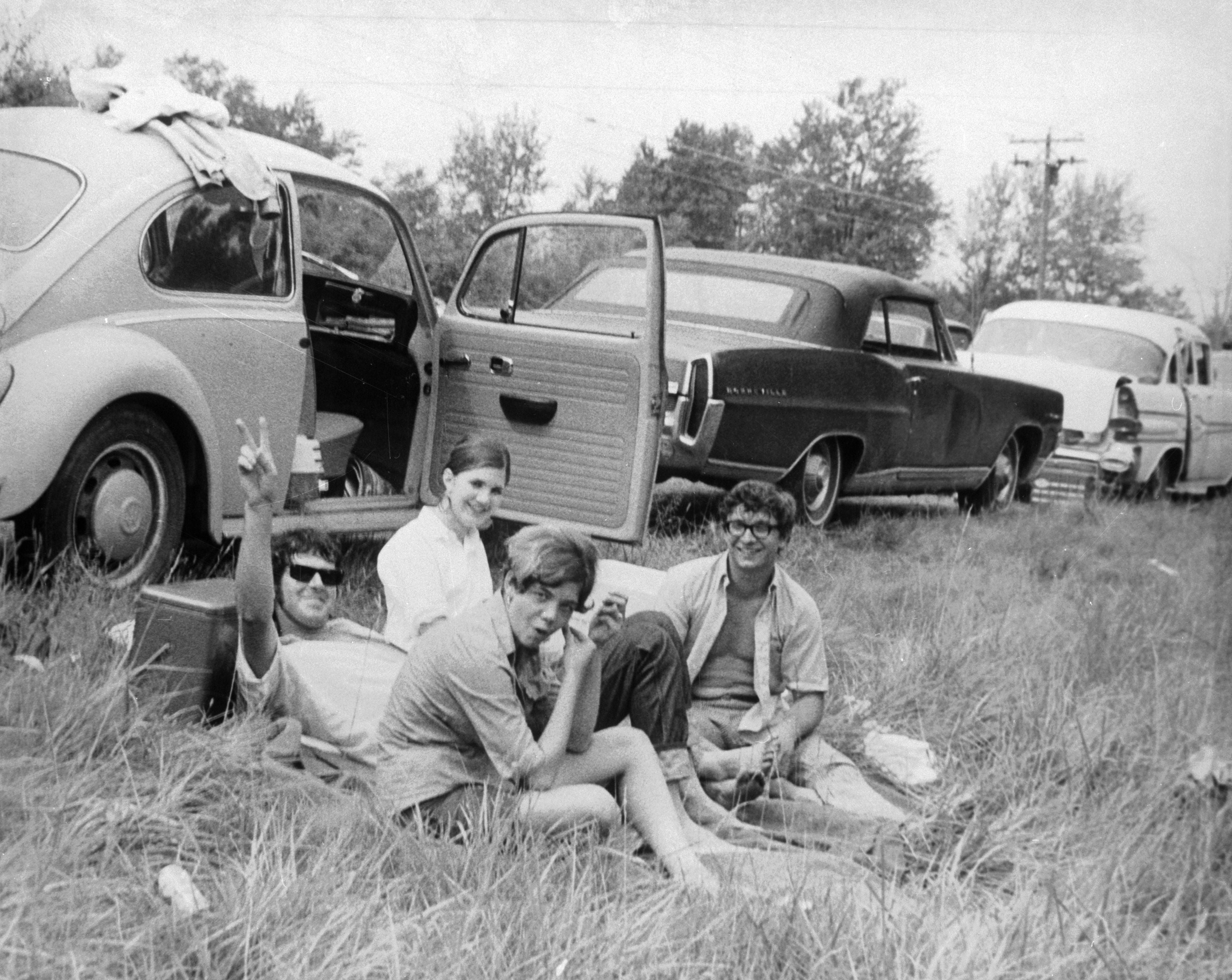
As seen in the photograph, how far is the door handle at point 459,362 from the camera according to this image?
5.32 m

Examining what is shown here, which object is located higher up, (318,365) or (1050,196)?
(1050,196)

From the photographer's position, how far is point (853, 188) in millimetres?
6984

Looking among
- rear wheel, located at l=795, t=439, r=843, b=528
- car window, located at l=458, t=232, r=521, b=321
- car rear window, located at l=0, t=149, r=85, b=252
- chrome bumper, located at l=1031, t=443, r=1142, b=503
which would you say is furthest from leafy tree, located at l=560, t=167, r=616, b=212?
chrome bumper, located at l=1031, t=443, r=1142, b=503

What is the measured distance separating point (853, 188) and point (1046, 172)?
0.96 meters

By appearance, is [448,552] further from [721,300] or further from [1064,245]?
[1064,245]

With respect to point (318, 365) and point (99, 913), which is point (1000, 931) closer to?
point (99, 913)

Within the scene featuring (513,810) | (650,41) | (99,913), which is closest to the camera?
(99,913)

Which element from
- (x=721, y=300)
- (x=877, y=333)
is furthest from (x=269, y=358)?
(x=877, y=333)

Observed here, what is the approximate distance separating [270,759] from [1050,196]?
502 cm

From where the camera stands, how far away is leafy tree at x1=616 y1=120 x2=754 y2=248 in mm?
5797

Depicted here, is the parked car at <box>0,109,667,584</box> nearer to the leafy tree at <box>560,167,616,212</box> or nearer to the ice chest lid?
the leafy tree at <box>560,167,616,212</box>

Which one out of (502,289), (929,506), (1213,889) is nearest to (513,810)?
(1213,889)

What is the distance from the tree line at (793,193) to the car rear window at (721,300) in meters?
0.38

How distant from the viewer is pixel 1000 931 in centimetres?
265
